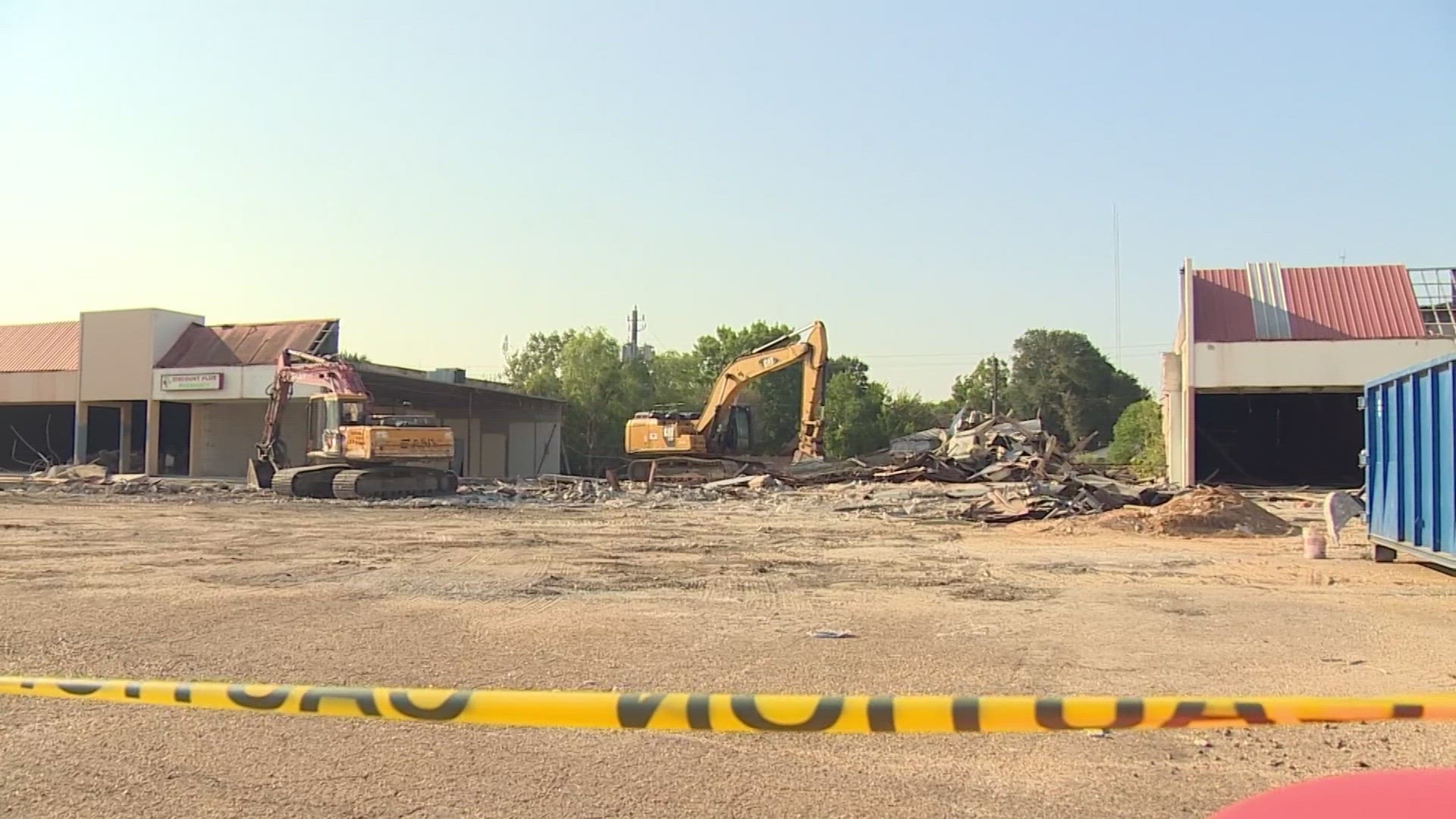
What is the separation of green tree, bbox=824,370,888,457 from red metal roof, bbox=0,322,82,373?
38.8 metres

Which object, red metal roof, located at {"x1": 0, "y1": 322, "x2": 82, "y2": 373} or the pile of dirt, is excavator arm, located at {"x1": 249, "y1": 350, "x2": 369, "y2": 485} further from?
red metal roof, located at {"x1": 0, "y1": 322, "x2": 82, "y2": 373}

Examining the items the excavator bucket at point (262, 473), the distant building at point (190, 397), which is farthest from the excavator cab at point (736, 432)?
the excavator bucket at point (262, 473)

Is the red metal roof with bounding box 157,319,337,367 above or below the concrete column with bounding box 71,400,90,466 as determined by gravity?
above

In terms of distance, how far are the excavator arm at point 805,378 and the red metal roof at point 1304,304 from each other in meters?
12.2

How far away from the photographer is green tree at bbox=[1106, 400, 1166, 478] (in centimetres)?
4272

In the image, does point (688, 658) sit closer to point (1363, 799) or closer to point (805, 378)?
point (1363, 799)

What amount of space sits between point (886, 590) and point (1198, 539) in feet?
29.8

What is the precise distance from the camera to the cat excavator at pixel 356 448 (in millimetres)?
26594

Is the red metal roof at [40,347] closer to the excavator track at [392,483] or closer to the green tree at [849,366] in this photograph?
the excavator track at [392,483]

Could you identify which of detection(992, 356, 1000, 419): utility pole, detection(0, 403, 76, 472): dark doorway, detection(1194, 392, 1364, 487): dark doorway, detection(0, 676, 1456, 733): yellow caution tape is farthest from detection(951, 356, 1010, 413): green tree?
detection(0, 676, 1456, 733): yellow caution tape

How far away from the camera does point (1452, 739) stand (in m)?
5.38

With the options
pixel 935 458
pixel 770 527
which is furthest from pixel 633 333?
A: pixel 770 527

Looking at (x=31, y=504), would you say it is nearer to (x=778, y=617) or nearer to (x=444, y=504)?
(x=444, y=504)

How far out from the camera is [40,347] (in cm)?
4888
